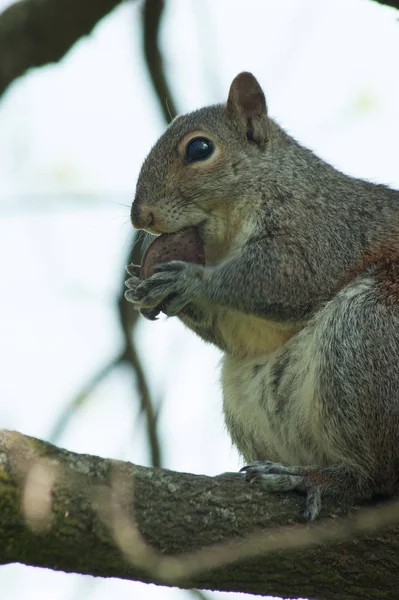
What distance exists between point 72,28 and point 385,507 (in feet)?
9.82

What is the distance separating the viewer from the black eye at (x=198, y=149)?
486 cm

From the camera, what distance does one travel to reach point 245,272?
439cm

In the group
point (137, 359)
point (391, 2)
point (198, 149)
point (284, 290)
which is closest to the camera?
point (391, 2)

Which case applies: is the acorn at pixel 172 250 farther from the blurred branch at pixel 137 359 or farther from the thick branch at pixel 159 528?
the thick branch at pixel 159 528

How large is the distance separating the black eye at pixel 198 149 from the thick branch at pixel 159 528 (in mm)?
1894

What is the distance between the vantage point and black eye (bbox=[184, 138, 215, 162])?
4.86 meters

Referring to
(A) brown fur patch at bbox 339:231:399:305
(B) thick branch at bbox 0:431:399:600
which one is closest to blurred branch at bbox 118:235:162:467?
(A) brown fur patch at bbox 339:231:399:305

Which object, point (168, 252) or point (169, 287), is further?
point (168, 252)

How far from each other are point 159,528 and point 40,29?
290 cm

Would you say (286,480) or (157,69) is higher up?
(157,69)

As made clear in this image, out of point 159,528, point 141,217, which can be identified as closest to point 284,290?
point 141,217

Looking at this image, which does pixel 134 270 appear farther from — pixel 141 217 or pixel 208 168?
pixel 208 168

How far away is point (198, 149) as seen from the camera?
488 centimetres

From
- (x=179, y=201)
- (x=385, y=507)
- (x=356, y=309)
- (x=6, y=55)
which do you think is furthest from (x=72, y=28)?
(x=385, y=507)
